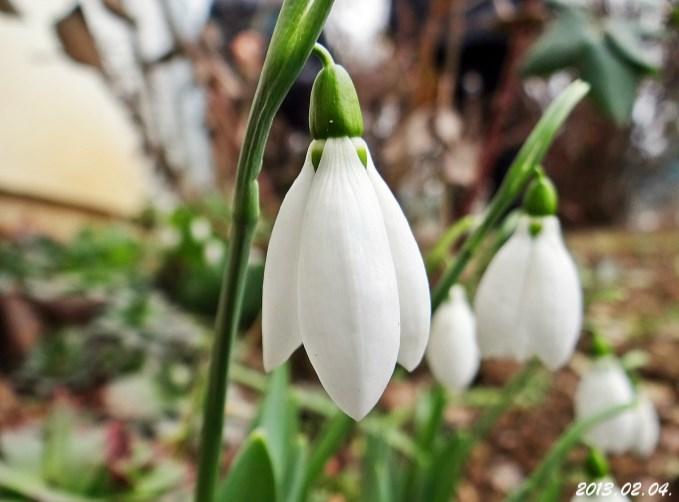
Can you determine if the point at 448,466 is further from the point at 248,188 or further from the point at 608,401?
the point at 248,188

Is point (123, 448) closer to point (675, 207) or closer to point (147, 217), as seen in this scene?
point (147, 217)

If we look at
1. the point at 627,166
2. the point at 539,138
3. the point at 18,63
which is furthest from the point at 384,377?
the point at 627,166

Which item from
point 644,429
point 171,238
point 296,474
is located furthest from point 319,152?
point 171,238

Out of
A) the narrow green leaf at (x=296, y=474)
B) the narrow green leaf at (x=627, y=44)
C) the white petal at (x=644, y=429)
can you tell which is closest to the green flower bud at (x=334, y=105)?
the narrow green leaf at (x=296, y=474)

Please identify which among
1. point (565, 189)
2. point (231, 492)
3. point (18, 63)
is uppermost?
point (18, 63)

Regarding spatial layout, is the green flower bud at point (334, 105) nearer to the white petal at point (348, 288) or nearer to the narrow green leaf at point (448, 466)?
the white petal at point (348, 288)

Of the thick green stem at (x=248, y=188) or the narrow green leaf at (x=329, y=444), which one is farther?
the narrow green leaf at (x=329, y=444)

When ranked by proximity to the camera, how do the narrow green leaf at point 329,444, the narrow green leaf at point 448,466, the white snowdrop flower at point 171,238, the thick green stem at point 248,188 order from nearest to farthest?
the thick green stem at point 248,188, the narrow green leaf at point 329,444, the narrow green leaf at point 448,466, the white snowdrop flower at point 171,238

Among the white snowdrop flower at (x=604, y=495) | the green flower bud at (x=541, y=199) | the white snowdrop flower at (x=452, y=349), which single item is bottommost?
the white snowdrop flower at (x=604, y=495)
